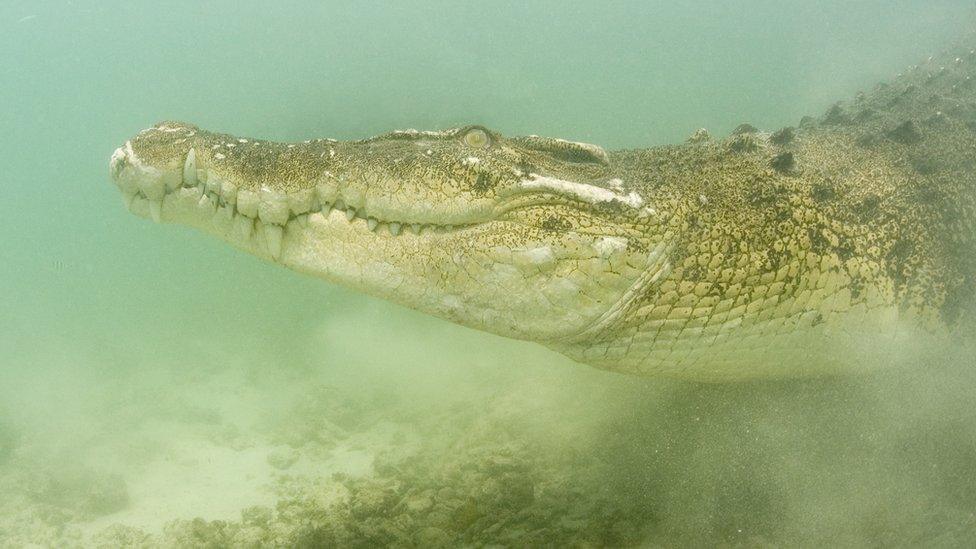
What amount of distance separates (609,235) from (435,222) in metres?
0.71

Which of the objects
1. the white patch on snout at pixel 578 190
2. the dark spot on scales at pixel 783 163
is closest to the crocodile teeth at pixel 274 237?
the white patch on snout at pixel 578 190

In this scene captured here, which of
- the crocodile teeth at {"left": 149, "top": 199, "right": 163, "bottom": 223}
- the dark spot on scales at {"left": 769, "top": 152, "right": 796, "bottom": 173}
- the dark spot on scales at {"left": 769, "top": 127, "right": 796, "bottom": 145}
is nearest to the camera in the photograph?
the crocodile teeth at {"left": 149, "top": 199, "right": 163, "bottom": 223}

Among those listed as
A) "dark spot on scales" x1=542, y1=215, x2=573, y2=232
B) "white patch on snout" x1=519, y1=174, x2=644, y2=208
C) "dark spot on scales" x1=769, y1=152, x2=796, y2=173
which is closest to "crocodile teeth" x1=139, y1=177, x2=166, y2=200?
"white patch on snout" x1=519, y1=174, x2=644, y2=208

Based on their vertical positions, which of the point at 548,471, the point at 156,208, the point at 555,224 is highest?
the point at 555,224

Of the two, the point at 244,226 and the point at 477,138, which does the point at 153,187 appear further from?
the point at 477,138

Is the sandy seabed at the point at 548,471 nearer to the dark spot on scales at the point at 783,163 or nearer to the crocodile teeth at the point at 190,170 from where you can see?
the dark spot on scales at the point at 783,163

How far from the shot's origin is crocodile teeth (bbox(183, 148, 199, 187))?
2.46 metres

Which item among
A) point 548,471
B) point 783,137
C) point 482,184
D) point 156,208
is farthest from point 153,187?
point 783,137

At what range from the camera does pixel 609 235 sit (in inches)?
93.5

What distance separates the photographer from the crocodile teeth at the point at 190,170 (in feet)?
8.07

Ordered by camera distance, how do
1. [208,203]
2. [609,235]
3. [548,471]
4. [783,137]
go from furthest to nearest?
[548,471] → [783,137] → [208,203] → [609,235]

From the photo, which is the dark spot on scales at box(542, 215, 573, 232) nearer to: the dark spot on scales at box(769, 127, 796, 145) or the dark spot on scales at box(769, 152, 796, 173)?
the dark spot on scales at box(769, 152, 796, 173)

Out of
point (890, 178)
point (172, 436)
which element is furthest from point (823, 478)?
point (172, 436)

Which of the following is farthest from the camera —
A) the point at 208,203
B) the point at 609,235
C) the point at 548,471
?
the point at 548,471
